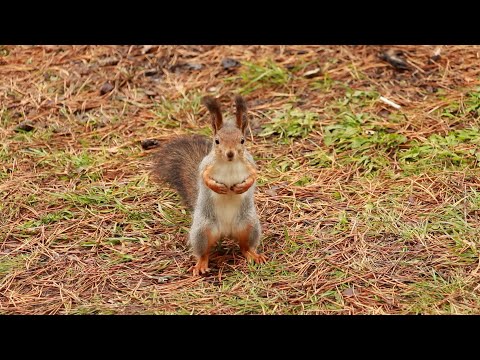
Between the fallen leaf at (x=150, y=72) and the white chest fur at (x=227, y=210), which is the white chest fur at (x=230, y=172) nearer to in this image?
the white chest fur at (x=227, y=210)

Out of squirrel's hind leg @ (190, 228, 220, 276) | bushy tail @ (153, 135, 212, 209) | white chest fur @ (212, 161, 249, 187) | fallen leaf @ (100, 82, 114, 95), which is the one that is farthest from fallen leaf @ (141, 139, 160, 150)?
white chest fur @ (212, 161, 249, 187)

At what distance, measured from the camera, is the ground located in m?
3.01

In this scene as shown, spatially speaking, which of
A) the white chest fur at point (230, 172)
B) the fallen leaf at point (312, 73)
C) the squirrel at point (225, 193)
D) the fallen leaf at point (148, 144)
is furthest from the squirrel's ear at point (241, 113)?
the fallen leaf at point (312, 73)

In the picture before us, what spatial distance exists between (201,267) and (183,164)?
2.00 feet

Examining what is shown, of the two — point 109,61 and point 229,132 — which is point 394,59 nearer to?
point 109,61

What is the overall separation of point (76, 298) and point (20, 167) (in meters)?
1.28

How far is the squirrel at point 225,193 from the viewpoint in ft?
9.83

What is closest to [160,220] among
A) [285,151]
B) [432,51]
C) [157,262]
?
[157,262]

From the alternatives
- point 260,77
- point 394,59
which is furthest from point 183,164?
point 394,59

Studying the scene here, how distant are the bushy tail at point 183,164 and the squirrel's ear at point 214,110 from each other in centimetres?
52

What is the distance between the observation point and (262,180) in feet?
12.6

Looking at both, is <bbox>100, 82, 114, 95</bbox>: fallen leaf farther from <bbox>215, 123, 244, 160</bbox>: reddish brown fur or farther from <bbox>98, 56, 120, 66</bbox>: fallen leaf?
<bbox>215, 123, 244, 160</bbox>: reddish brown fur

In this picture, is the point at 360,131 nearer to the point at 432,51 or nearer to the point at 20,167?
the point at 432,51

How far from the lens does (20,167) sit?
158 inches
